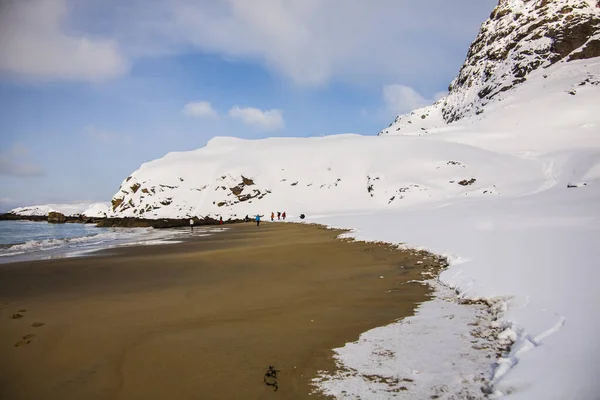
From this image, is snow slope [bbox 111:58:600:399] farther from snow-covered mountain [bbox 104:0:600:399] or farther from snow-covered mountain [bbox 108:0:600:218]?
snow-covered mountain [bbox 108:0:600:218]

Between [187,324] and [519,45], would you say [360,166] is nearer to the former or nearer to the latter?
[187,324]

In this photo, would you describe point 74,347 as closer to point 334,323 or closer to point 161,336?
point 161,336

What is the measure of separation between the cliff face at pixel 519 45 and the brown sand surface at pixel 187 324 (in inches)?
4506

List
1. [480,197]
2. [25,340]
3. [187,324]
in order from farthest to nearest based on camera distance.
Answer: [480,197] < [187,324] < [25,340]

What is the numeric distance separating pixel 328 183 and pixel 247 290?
175ft

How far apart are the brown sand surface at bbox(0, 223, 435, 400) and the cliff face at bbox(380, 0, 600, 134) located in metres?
114

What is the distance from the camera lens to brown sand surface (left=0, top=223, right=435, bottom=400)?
4277mm

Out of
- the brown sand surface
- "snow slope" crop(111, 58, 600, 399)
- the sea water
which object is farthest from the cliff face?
the brown sand surface

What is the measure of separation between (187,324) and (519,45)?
511 feet

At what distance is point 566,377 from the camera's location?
3412 millimetres

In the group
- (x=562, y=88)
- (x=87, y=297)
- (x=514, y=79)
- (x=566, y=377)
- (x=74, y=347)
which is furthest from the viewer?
(x=514, y=79)

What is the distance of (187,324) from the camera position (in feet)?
20.8

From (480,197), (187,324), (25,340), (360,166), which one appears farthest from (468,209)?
(360,166)

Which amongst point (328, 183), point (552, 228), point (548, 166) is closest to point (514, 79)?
point (548, 166)
